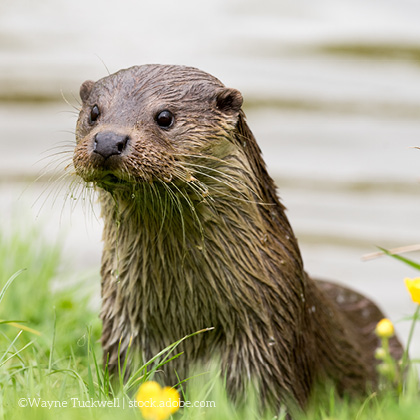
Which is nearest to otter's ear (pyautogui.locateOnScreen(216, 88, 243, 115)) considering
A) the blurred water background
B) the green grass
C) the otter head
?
the otter head

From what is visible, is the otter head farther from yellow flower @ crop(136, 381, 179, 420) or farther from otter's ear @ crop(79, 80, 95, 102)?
yellow flower @ crop(136, 381, 179, 420)

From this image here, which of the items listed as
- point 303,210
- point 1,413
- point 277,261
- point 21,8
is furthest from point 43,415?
point 21,8

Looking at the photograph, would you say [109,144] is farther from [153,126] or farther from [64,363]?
[64,363]

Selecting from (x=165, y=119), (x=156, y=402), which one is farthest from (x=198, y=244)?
(x=156, y=402)

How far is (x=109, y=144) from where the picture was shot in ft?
Answer: 9.17

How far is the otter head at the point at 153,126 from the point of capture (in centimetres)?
283

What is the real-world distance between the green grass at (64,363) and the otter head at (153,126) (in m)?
0.40

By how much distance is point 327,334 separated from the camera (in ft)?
12.1

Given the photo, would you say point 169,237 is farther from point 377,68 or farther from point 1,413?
point 377,68

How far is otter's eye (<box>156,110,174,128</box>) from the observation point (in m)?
3.03

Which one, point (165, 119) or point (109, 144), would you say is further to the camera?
point (165, 119)

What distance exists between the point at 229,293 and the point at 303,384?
0.46 m

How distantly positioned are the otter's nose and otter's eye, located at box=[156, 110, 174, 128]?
229 millimetres

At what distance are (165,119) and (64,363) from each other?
0.98 meters
